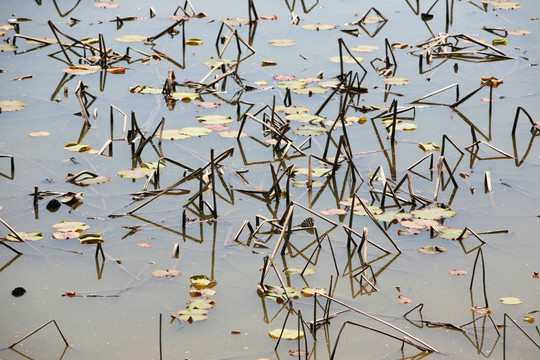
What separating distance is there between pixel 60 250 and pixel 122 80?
7.66 ft

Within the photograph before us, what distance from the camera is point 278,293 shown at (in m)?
2.89

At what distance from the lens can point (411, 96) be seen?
16.3 feet

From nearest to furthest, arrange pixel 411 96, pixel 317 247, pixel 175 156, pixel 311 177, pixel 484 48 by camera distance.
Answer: pixel 317 247 < pixel 311 177 < pixel 175 156 < pixel 411 96 < pixel 484 48

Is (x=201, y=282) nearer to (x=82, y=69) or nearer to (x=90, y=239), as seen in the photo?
(x=90, y=239)

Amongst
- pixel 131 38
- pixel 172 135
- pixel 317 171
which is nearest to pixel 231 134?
pixel 172 135

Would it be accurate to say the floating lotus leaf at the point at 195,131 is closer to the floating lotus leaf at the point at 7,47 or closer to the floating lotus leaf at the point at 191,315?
the floating lotus leaf at the point at 191,315

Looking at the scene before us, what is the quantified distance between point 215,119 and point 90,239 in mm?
1532

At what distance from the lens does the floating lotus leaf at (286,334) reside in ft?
8.60

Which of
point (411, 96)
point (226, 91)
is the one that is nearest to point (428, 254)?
point (411, 96)

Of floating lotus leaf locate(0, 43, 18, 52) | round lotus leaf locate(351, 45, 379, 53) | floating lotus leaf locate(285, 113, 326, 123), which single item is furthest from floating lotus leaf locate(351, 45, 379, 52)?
floating lotus leaf locate(0, 43, 18, 52)

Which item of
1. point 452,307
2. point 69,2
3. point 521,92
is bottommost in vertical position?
point 452,307

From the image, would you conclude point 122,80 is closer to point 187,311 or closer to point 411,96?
point 411,96

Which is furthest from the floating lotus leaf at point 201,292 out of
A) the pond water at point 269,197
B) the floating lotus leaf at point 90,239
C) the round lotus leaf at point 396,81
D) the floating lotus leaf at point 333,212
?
the round lotus leaf at point 396,81

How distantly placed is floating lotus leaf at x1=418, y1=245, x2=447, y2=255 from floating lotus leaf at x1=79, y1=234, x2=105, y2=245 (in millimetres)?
1421
